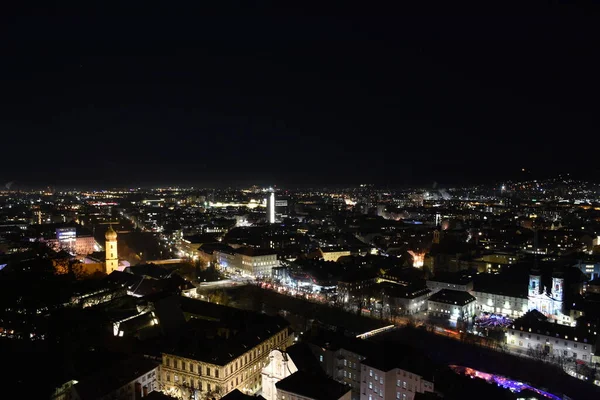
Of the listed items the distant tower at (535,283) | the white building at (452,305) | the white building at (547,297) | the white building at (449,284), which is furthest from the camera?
the white building at (449,284)

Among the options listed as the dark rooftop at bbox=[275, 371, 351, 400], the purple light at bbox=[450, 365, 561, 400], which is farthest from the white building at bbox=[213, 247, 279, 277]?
the dark rooftop at bbox=[275, 371, 351, 400]

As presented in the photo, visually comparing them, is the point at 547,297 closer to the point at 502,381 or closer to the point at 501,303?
the point at 501,303

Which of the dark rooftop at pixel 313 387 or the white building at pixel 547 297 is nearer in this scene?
the dark rooftop at pixel 313 387

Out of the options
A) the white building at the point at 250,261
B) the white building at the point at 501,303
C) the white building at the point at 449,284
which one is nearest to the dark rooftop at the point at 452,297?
the white building at the point at 501,303

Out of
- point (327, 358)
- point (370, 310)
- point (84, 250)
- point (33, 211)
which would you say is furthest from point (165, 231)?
point (327, 358)

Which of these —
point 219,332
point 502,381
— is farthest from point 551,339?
point 219,332

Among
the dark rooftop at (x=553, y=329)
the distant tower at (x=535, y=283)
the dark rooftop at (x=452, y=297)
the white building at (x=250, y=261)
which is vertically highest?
the distant tower at (x=535, y=283)

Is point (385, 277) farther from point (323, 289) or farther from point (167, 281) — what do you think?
point (167, 281)

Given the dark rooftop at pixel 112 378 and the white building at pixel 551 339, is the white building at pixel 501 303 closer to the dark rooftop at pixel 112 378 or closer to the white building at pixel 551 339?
the white building at pixel 551 339
